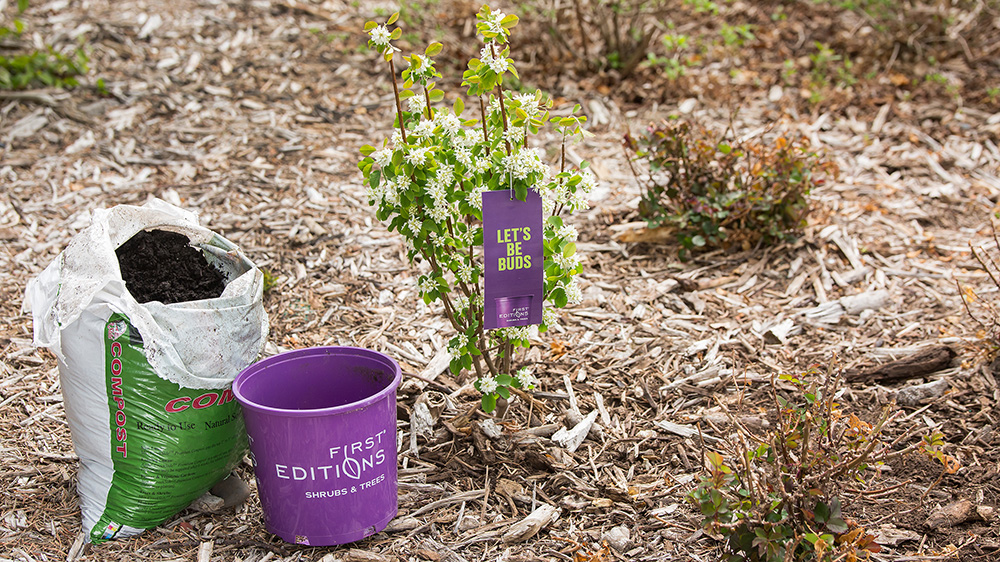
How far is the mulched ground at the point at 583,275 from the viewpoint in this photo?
2471mm

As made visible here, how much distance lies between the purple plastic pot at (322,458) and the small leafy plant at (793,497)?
0.88 metres

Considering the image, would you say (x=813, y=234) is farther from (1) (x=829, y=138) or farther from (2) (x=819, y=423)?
(2) (x=819, y=423)

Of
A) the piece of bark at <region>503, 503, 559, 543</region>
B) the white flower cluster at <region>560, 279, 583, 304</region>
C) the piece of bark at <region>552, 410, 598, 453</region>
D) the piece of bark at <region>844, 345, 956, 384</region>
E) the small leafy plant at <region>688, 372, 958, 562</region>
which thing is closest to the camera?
the small leafy plant at <region>688, 372, 958, 562</region>

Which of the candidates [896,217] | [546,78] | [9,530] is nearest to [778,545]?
[9,530]

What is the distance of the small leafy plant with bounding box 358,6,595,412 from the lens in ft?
7.54

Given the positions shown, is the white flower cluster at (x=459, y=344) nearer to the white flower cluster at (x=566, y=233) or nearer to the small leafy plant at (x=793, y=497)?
the white flower cluster at (x=566, y=233)

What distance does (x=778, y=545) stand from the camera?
1.99 m

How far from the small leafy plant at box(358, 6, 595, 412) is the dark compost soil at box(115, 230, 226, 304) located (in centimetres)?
59

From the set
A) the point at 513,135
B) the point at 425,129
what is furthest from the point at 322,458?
the point at 513,135

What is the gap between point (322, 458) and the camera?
221cm

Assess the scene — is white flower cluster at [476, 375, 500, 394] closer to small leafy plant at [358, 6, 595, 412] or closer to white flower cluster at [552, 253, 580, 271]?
small leafy plant at [358, 6, 595, 412]

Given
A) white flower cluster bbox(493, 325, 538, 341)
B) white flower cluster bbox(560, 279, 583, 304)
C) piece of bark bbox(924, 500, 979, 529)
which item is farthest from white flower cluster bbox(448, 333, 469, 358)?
piece of bark bbox(924, 500, 979, 529)

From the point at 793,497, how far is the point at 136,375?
1.81 m

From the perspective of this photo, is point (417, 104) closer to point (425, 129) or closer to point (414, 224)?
point (425, 129)
